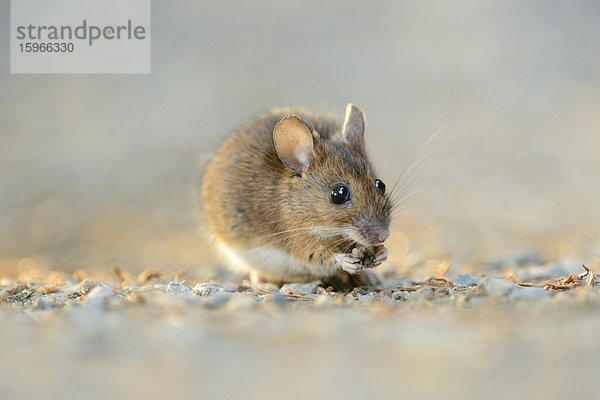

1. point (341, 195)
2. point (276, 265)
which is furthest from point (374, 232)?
point (276, 265)

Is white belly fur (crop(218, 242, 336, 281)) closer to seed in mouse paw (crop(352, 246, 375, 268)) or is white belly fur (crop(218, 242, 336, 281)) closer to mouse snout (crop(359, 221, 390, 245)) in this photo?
seed in mouse paw (crop(352, 246, 375, 268))

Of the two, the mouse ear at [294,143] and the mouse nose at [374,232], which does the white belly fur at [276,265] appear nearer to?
the mouse nose at [374,232]

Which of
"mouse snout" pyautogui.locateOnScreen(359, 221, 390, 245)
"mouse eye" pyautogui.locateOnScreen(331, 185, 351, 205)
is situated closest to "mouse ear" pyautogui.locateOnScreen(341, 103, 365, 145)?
"mouse eye" pyautogui.locateOnScreen(331, 185, 351, 205)

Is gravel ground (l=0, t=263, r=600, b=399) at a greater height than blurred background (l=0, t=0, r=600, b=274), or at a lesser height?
lesser

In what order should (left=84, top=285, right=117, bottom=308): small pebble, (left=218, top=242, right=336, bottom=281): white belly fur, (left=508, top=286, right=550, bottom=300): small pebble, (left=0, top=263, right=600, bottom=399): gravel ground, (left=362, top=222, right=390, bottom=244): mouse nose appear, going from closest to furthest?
(left=0, top=263, right=600, bottom=399): gravel ground, (left=84, top=285, right=117, bottom=308): small pebble, (left=508, top=286, right=550, bottom=300): small pebble, (left=362, top=222, right=390, bottom=244): mouse nose, (left=218, top=242, right=336, bottom=281): white belly fur

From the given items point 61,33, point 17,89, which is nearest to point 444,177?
point 61,33

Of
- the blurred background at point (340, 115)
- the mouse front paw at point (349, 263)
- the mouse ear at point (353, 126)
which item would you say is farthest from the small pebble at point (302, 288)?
the blurred background at point (340, 115)
